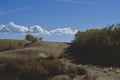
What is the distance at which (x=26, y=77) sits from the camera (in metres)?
26.5

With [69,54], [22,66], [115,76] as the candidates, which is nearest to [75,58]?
[69,54]

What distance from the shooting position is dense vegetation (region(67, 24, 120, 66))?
45800 mm

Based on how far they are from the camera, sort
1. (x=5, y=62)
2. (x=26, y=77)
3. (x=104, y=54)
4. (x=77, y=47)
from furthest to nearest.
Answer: (x=77, y=47), (x=104, y=54), (x=5, y=62), (x=26, y=77)

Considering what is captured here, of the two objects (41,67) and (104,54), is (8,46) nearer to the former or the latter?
(104,54)

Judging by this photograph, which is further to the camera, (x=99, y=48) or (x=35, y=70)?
(x=99, y=48)

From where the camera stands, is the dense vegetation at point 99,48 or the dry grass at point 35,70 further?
the dense vegetation at point 99,48

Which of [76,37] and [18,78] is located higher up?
[76,37]

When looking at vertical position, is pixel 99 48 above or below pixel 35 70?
above

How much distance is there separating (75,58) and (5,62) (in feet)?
63.9

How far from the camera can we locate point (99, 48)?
4788 centimetres

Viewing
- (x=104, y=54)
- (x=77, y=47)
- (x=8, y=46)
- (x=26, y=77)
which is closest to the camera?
(x=26, y=77)

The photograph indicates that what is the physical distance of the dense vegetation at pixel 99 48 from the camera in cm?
4580

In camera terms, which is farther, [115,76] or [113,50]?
[113,50]

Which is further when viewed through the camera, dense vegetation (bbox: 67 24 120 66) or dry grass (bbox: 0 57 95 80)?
dense vegetation (bbox: 67 24 120 66)
